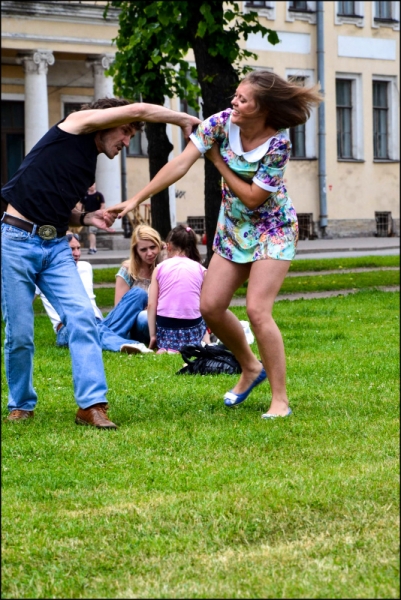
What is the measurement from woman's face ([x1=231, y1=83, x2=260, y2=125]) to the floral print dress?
0.08 meters

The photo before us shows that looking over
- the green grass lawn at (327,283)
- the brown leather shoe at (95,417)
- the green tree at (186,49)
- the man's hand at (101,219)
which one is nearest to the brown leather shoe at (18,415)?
the brown leather shoe at (95,417)

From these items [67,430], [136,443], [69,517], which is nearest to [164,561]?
[69,517]

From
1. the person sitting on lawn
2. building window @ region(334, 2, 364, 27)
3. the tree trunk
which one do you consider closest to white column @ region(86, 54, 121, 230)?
building window @ region(334, 2, 364, 27)

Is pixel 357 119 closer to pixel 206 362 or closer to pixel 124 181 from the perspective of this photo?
pixel 124 181

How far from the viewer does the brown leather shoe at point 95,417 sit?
6.71 meters

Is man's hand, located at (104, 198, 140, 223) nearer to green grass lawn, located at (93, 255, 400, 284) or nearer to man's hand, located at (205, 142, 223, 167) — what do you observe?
man's hand, located at (205, 142, 223, 167)

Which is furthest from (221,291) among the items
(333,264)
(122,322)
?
(333,264)

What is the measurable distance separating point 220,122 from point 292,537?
10.6 ft

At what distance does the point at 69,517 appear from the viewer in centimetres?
461

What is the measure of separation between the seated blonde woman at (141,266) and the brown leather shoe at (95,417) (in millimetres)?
4601

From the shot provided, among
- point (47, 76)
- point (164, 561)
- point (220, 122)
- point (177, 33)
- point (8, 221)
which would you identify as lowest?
point (164, 561)

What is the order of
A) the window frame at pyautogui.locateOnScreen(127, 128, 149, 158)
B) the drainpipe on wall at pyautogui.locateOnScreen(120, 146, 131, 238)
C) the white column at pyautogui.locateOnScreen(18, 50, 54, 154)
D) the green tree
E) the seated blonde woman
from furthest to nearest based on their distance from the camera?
the window frame at pyautogui.locateOnScreen(127, 128, 149, 158), the drainpipe on wall at pyautogui.locateOnScreen(120, 146, 131, 238), the white column at pyautogui.locateOnScreen(18, 50, 54, 154), the green tree, the seated blonde woman

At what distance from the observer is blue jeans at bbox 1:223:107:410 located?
22.5ft

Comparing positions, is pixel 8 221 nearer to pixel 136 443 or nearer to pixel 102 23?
pixel 136 443
